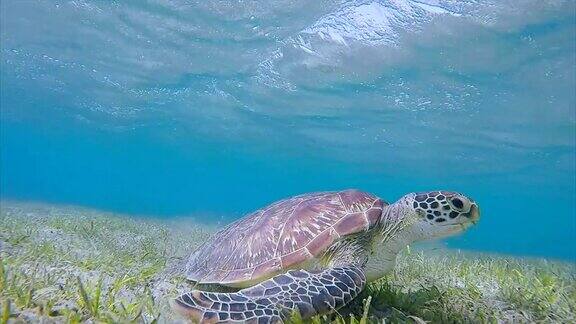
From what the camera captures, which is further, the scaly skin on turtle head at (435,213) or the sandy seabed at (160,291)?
the scaly skin on turtle head at (435,213)

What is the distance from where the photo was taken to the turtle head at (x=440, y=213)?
10.2ft

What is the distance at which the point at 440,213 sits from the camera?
10.4 feet

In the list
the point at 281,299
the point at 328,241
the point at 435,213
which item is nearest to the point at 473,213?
the point at 435,213

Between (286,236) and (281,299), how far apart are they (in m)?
0.93

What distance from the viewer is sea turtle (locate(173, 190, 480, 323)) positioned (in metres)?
2.76

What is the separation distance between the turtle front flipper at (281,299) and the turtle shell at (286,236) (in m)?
0.38

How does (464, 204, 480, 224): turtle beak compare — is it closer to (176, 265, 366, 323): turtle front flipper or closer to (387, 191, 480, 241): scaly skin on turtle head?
(387, 191, 480, 241): scaly skin on turtle head

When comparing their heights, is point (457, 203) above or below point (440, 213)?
above

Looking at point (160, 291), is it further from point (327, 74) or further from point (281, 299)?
point (327, 74)

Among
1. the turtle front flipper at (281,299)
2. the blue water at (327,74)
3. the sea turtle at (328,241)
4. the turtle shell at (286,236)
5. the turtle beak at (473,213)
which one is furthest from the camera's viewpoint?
the blue water at (327,74)

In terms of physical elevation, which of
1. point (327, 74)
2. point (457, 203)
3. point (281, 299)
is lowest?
point (281, 299)

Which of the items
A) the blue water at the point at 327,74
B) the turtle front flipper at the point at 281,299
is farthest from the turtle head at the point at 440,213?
the blue water at the point at 327,74

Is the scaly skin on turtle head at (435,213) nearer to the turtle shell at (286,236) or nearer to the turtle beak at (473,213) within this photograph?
the turtle beak at (473,213)

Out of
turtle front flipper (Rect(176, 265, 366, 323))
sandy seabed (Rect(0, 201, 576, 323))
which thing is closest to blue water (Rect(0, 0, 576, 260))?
sandy seabed (Rect(0, 201, 576, 323))
